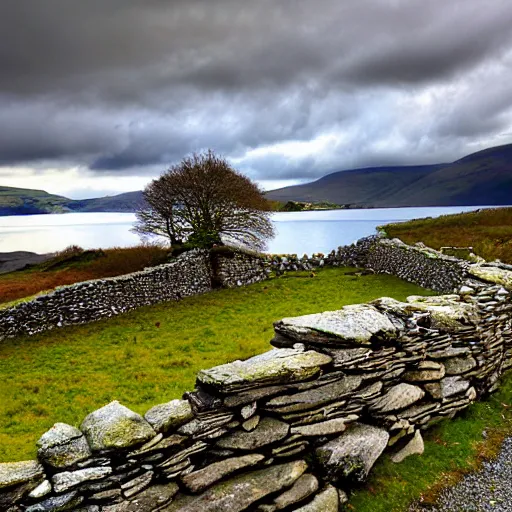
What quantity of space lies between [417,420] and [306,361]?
12.9ft

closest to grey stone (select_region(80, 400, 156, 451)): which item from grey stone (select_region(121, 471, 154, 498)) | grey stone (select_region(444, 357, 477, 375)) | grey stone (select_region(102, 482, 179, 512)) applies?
→ grey stone (select_region(121, 471, 154, 498))

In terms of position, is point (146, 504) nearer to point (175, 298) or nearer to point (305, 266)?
point (175, 298)

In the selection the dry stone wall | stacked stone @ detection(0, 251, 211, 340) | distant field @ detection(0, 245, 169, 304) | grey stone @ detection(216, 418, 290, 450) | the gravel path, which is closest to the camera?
grey stone @ detection(216, 418, 290, 450)

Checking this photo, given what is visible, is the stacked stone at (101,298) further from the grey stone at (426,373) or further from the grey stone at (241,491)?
the grey stone at (426,373)

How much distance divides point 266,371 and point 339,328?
2.19 metres

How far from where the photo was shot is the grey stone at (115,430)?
6027 mm

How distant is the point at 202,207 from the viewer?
113 feet

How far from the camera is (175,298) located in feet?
96.7

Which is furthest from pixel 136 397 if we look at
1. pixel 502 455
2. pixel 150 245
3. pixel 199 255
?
pixel 150 245

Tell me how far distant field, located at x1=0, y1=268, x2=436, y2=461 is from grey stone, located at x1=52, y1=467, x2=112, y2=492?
3.45 metres

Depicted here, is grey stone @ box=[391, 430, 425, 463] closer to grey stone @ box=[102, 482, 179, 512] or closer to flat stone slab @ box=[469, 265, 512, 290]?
grey stone @ box=[102, 482, 179, 512]

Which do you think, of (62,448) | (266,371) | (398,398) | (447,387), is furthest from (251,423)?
(447,387)

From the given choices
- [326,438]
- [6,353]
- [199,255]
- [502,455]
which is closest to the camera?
[326,438]

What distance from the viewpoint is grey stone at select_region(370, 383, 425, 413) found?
8.95m
